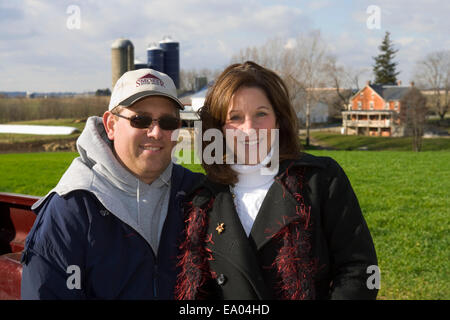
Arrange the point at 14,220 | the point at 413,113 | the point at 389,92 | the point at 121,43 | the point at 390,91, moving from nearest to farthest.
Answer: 1. the point at 14,220
2. the point at 121,43
3. the point at 413,113
4. the point at 389,92
5. the point at 390,91

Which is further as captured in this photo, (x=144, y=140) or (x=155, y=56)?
(x=155, y=56)

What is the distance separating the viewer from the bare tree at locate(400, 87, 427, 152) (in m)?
46.0

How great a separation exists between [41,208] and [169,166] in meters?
0.79

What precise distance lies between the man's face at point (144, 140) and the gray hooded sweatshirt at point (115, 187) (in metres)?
0.06

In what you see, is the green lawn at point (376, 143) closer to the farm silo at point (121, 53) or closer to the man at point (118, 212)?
the farm silo at point (121, 53)

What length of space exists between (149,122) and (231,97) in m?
0.53

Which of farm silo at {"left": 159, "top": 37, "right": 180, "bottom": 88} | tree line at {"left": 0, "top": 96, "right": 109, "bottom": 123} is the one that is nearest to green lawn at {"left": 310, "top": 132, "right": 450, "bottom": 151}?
farm silo at {"left": 159, "top": 37, "right": 180, "bottom": 88}

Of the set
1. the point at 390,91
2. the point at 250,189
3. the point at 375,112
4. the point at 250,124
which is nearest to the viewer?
the point at 250,124

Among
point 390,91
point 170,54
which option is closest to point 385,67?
point 390,91

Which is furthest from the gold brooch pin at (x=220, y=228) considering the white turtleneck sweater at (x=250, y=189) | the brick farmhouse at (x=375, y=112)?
the brick farmhouse at (x=375, y=112)

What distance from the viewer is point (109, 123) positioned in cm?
255

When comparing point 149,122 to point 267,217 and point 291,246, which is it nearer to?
point 267,217

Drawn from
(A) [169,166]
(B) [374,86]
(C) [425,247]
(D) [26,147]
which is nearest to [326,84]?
(B) [374,86]

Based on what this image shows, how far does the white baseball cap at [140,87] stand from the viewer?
2396 mm
